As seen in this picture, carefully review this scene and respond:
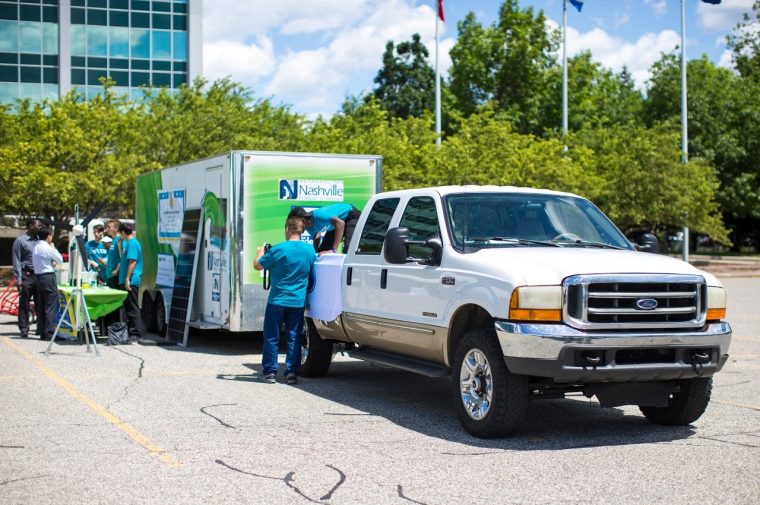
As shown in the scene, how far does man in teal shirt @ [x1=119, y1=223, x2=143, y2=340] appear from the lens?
1617 centimetres

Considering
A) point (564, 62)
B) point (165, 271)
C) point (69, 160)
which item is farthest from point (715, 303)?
point (564, 62)

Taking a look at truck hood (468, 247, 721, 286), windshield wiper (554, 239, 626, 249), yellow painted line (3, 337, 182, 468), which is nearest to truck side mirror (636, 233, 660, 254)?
windshield wiper (554, 239, 626, 249)

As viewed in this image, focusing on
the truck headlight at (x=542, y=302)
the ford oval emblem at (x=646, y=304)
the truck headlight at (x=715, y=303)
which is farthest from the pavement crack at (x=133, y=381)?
the truck headlight at (x=715, y=303)

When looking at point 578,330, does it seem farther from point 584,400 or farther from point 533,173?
point 533,173

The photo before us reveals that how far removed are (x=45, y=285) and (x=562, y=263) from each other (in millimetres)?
11245

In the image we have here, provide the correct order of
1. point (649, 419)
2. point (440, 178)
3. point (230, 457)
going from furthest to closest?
point (440, 178), point (649, 419), point (230, 457)

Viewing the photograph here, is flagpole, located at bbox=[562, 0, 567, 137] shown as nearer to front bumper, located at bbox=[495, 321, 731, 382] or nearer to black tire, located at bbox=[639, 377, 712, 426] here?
black tire, located at bbox=[639, 377, 712, 426]

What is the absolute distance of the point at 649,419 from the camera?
911cm

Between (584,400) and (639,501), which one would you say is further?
(584,400)

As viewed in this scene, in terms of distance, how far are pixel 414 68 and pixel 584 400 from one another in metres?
71.9

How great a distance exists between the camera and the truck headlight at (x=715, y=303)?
27.2 feet

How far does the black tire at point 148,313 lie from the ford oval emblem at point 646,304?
11568 mm

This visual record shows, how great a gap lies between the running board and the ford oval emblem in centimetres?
187

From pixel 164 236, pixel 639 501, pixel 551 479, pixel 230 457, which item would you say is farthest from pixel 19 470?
pixel 164 236
